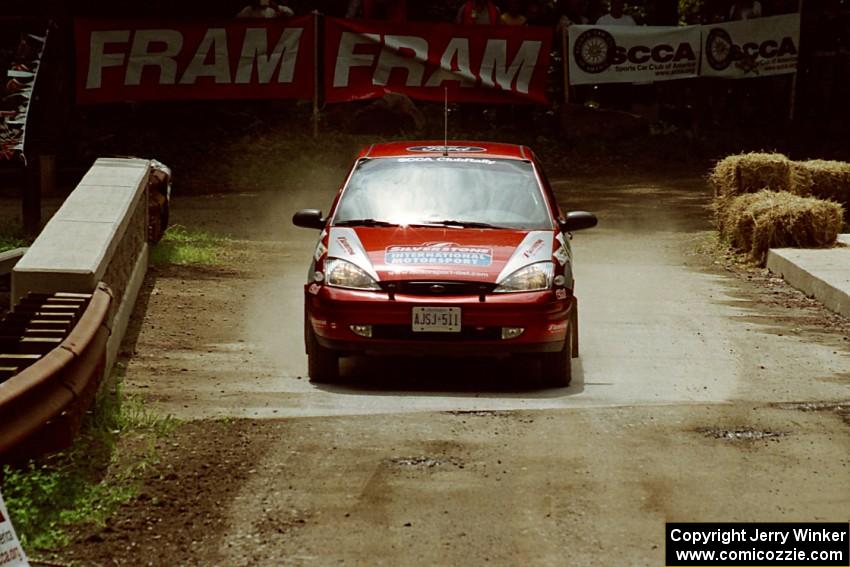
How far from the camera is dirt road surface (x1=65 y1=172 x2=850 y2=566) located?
6.23 m

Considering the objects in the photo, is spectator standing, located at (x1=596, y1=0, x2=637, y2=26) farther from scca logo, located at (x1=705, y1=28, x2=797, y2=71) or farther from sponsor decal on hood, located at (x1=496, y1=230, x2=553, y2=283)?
sponsor decal on hood, located at (x1=496, y1=230, x2=553, y2=283)

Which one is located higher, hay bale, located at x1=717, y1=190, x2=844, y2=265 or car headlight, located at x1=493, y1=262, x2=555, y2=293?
car headlight, located at x1=493, y1=262, x2=555, y2=293

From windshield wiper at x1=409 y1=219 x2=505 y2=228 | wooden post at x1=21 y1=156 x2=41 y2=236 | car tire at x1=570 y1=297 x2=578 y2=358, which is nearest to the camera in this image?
car tire at x1=570 y1=297 x2=578 y2=358

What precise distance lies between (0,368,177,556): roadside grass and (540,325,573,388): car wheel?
2528 millimetres

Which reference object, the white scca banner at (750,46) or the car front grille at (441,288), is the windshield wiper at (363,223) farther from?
the white scca banner at (750,46)

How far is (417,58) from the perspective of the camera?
947 inches

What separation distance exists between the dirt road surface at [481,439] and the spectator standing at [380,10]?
1187cm

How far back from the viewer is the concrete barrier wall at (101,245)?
8.50 metres

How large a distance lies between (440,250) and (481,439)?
2038mm

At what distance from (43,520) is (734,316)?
7643 mm

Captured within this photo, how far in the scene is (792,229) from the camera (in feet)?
52.0

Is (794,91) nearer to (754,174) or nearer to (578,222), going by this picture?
(754,174)

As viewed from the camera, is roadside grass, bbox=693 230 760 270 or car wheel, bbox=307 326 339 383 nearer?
car wheel, bbox=307 326 339 383

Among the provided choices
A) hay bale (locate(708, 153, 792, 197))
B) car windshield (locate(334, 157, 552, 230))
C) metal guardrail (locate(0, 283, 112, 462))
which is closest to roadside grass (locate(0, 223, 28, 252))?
car windshield (locate(334, 157, 552, 230))
